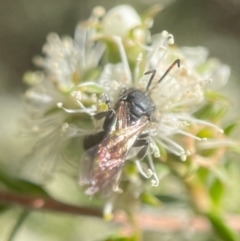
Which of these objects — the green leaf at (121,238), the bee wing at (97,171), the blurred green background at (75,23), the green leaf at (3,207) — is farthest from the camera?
the blurred green background at (75,23)

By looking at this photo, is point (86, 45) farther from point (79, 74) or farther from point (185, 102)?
point (185, 102)

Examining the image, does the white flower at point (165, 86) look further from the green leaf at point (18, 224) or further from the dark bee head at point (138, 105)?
the green leaf at point (18, 224)

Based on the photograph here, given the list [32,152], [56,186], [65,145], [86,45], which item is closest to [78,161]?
[65,145]

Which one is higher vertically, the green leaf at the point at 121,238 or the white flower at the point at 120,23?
the white flower at the point at 120,23

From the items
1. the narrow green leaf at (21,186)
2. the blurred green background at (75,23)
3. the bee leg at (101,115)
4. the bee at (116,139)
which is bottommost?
the blurred green background at (75,23)

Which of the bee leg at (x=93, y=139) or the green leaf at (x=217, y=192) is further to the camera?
the green leaf at (x=217, y=192)

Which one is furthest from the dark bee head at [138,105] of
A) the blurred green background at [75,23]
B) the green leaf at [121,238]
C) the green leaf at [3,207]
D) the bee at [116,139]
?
the blurred green background at [75,23]

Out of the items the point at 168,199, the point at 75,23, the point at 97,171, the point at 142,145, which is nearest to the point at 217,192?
the point at 168,199

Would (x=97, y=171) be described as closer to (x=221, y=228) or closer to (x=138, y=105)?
(x=138, y=105)

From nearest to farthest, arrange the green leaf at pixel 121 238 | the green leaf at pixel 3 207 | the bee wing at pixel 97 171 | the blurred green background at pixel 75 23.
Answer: the bee wing at pixel 97 171 < the green leaf at pixel 121 238 < the green leaf at pixel 3 207 < the blurred green background at pixel 75 23
